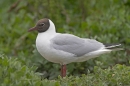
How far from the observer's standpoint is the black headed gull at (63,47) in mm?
6461

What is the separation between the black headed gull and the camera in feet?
21.2

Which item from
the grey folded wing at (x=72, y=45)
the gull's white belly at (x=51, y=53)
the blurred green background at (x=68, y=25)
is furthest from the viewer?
the blurred green background at (x=68, y=25)

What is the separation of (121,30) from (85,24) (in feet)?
2.74

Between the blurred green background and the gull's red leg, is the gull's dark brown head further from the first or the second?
the blurred green background

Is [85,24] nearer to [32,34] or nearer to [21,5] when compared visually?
[32,34]

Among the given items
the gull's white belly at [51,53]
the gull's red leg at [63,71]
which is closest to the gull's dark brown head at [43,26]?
the gull's white belly at [51,53]

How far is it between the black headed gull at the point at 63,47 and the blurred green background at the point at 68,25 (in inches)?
23.9

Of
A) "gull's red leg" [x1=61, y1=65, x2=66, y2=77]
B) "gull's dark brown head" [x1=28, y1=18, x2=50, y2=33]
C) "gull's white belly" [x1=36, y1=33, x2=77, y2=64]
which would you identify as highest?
"gull's dark brown head" [x1=28, y1=18, x2=50, y2=33]

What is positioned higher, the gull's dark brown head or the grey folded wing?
the gull's dark brown head

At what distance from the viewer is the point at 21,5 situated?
10.4m

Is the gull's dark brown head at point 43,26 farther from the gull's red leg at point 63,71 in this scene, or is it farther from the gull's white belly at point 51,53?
the gull's red leg at point 63,71

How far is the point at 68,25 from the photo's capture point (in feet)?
31.6

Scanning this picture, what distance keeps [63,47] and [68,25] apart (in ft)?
10.1

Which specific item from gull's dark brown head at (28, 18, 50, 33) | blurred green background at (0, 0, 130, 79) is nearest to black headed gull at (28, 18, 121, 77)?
gull's dark brown head at (28, 18, 50, 33)
